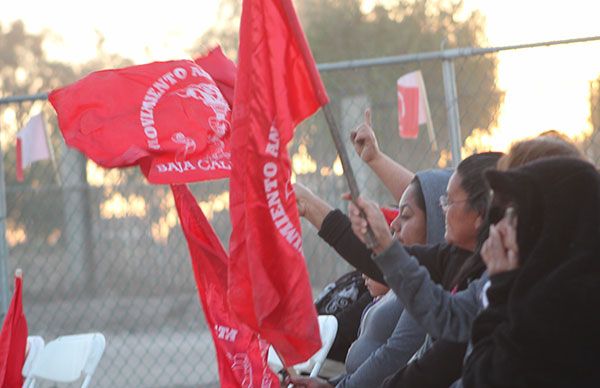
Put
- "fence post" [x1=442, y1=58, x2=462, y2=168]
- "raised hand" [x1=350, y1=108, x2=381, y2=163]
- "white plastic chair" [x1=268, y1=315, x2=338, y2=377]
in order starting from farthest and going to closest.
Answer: "fence post" [x1=442, y1=58, x2=462, y2=168]
"white plastic chair" [x1=268, y1=315, x2=338, y2=377]
"raised hand" [x1=350, y1=108, x2=381, y2=163]

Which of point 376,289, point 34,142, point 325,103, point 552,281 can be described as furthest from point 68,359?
point 552,281

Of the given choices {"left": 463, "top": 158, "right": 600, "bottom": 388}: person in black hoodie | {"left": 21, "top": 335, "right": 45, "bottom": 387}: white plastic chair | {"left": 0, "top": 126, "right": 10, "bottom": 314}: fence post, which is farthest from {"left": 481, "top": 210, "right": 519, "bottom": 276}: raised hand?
{"left": 0, "top": 126, "right": 10, "bottom": 314}: fence post

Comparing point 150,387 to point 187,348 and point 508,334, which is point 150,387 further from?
point 508,334

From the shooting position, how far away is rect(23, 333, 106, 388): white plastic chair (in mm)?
5699

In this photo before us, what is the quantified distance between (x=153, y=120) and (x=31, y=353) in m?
1.48

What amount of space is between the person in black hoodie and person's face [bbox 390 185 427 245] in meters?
1.43

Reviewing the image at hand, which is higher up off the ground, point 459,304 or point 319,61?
point 459,304

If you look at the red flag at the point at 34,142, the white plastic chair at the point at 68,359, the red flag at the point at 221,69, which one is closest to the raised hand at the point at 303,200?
the red flag at the point at 221,69

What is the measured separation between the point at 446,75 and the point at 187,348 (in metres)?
5.24

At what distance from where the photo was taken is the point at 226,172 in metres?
5.07

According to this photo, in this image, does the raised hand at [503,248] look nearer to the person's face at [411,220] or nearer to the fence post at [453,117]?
the person's face at [411,220]

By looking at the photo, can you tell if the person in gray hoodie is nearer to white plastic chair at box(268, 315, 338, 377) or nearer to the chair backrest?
white plastic chair at box(268, 315, 338, 377)

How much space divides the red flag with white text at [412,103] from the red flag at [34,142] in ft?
6.28

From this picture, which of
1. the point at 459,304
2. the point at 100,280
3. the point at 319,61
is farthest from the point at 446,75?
the point at 319,61
